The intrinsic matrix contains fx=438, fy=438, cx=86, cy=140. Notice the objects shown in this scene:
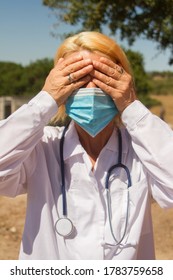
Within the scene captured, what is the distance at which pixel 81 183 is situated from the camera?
5.42 feet

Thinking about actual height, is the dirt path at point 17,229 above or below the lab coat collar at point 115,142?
below

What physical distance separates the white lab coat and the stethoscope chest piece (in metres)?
0.03

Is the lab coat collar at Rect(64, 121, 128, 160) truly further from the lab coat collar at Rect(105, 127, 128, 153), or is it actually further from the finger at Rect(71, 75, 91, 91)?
the finger at Rect(71, 75, 91, 91)

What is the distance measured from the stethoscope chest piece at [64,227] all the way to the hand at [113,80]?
0.47 m

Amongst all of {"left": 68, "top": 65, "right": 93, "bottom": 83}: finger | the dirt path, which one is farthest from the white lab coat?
the dirt path

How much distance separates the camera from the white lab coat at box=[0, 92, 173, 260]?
1562 millimetres

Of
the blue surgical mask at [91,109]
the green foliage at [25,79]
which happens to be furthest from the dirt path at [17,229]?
the green foliage at [25,79]

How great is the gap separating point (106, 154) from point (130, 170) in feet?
0.38

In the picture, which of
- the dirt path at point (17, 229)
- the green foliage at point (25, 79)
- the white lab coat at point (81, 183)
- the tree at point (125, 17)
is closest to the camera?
the white lab coat at point (81, 183)

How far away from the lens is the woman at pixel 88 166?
1576 mm

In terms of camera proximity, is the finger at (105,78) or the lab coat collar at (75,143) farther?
the lab coat collar at (75,143)

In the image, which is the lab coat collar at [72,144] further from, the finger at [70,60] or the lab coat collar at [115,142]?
the finger at [70,60]

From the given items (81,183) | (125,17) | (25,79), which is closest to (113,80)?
(81,183)
